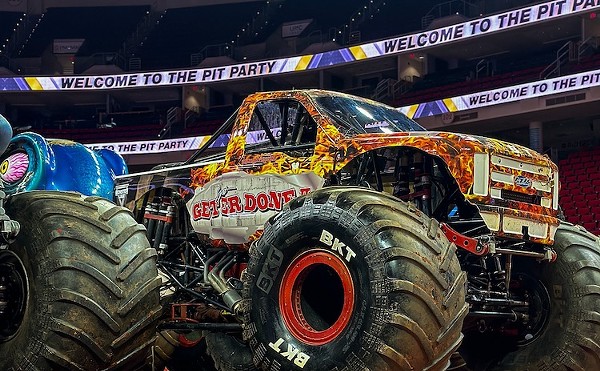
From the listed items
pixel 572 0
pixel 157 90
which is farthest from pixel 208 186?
pixel 157 90

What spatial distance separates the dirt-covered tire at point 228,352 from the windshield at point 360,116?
2.46 meters

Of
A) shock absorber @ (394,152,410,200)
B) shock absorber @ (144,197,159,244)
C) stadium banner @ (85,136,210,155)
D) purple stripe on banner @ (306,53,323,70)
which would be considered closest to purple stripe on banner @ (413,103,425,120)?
purple stripe on banner @ (306,53,323,70)

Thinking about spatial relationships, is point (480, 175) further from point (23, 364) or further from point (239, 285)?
point (23, 364)

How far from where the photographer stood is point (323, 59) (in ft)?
112

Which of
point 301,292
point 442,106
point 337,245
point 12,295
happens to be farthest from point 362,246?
point 442,106

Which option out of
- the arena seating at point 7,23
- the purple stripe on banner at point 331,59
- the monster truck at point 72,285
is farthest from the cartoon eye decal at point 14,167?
the arena seating at point 7,23

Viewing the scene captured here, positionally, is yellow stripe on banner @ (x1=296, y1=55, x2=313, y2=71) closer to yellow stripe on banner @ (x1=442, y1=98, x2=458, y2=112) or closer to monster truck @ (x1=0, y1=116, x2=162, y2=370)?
yellow stripe on banner @ (x1=442, y1=98, x2=458, y2=112)

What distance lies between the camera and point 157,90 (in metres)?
40.8

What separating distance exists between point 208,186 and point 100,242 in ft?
7.05

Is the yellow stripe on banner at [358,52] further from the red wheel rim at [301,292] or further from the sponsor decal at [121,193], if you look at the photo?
the red wheel rim at [301,292]

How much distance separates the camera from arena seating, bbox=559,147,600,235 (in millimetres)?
25531

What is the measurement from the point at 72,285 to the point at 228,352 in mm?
3317
